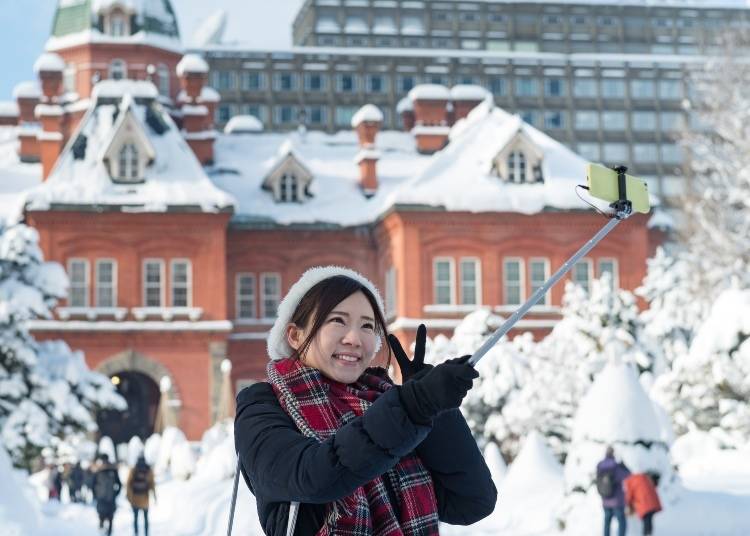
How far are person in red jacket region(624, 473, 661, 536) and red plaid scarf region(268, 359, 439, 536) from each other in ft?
39.5

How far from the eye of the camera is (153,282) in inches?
1544

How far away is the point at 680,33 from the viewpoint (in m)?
93.7

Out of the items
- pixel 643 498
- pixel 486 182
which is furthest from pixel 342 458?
pixel 486 182

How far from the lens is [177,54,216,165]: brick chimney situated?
43844mm

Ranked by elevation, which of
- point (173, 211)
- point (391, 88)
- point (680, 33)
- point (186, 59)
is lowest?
point (173, 211)

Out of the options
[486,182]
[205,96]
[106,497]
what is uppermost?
[205,96]

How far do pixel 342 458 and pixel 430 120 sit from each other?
4334 centimetres

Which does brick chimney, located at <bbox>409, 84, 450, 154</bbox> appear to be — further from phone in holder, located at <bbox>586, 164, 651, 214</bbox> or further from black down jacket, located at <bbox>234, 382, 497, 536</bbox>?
phone in holder, located at <bbox>586, 164, 651, 214</bbox>

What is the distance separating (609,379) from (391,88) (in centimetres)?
6511

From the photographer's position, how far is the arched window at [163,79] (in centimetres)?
4694

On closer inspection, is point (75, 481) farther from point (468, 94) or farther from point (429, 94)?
point (468, 94)

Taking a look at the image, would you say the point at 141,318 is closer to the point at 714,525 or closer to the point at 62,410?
the point at 62,410

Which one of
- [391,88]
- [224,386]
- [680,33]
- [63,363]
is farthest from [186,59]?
[680,33]

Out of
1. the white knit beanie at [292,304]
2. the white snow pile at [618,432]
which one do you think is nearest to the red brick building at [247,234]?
the white snow pile at [618,432]
